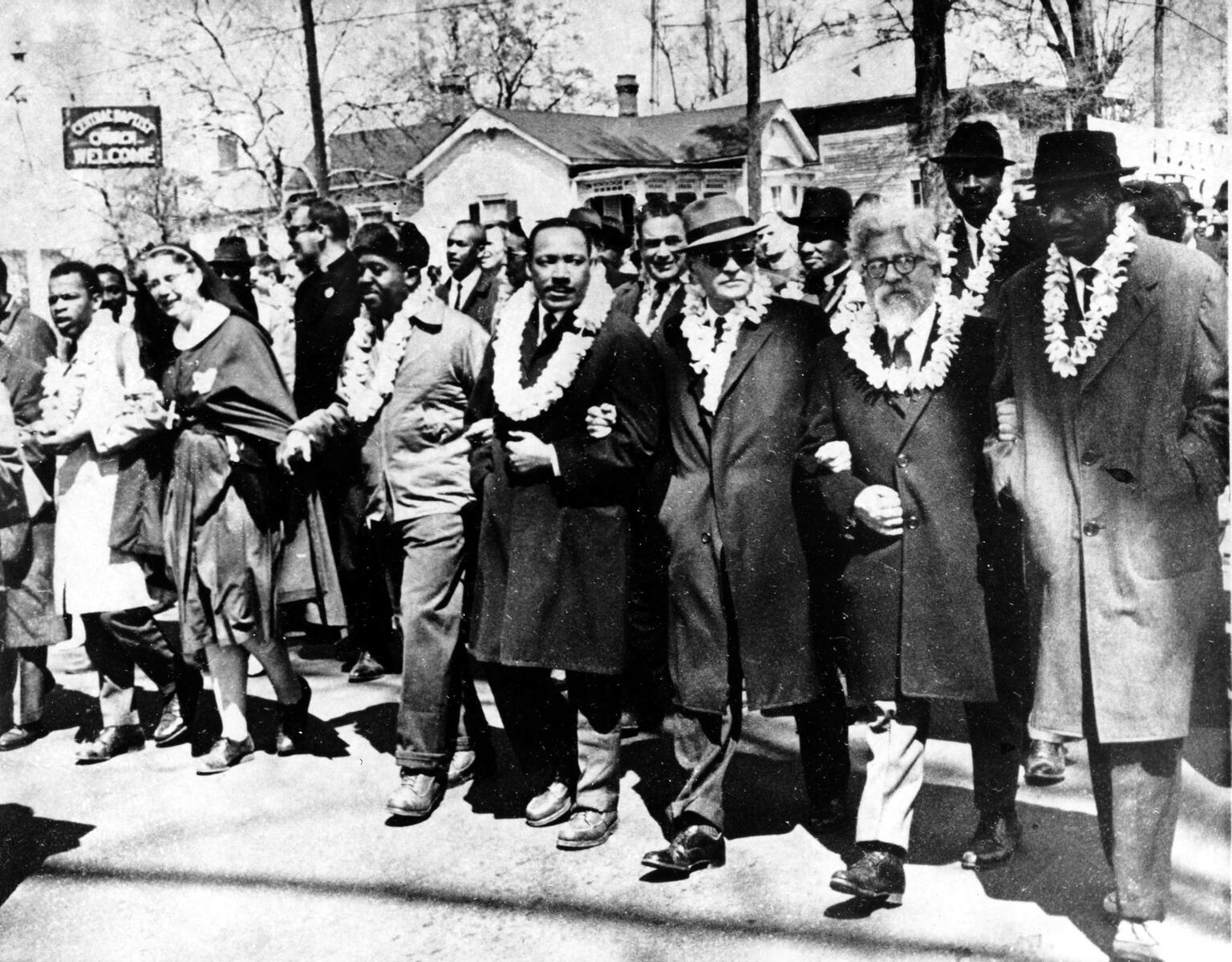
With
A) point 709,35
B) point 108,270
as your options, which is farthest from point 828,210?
point 108,270

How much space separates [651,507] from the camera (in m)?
4.33

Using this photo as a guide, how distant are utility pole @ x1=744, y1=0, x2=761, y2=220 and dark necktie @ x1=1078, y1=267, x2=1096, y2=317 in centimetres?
211

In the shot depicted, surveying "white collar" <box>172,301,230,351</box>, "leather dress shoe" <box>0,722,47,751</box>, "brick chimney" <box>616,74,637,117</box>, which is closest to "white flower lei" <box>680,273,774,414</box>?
"white collar" <box>172,301,230,351</box>

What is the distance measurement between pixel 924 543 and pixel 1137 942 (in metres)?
1.19

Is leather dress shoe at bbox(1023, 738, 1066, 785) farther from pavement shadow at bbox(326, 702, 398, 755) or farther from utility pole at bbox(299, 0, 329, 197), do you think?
utility pole at bbox(299, 0, 329, 197)

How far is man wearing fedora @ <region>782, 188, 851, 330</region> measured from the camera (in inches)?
208

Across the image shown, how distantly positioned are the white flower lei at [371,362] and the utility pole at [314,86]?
1.88m

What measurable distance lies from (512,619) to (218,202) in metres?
17.6

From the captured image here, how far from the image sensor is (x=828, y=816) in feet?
14.3

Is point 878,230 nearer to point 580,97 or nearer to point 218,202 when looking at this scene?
point 580,97

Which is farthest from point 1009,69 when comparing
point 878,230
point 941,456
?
point 941,456

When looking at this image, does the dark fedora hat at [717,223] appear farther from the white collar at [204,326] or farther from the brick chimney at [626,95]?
the brick chimney at [626,95]

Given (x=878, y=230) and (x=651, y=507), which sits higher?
(x=878, y=230)

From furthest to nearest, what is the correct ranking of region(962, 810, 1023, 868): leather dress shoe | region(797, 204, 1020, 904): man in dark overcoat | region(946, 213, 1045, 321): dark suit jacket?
1. region(946, 213, 1045, 321): dark suit jacket
2. region(962, 810, 1023, 868): leather dress shoe
3. region(797, 204, 1020, 904): man in dark overcoat
